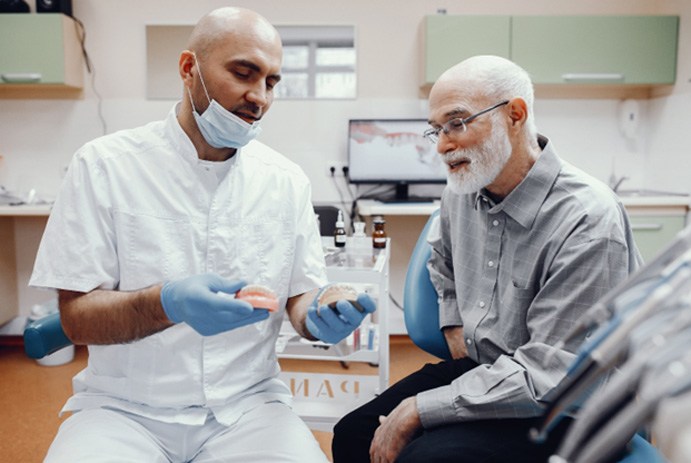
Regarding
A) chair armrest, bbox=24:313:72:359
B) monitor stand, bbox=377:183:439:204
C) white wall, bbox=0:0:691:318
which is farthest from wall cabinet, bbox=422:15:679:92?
chair armrest, bbox=24:313:72:359

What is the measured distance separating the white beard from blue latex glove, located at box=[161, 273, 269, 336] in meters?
0.64

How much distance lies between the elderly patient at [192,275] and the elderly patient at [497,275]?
0.87 ft

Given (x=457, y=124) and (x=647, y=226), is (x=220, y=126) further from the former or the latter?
(x=647, y=226)

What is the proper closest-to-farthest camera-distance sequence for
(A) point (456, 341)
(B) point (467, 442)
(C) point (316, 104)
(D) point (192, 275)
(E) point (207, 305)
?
(E) point (207, 305)
(B) point (467, 442)
(D) point (192, 275)
(A) point (456, 341)
(C) point (316, 104)

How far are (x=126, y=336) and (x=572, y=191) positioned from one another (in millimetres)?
1028

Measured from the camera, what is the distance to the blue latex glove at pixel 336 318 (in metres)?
1.15

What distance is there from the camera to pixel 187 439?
118 cm

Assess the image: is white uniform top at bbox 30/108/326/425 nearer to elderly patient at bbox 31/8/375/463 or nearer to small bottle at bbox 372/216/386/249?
elderly patient at bbox 31/8/375/463

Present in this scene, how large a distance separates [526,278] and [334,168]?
7.96 ft

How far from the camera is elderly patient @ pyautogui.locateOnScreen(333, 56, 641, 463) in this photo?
1132 mm

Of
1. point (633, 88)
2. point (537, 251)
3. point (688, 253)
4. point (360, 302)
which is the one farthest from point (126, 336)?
point (633, 88)

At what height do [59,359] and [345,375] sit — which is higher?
[345,375]

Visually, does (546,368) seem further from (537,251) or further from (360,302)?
(360,302)

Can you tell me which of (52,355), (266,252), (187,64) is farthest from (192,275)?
(52,355)
